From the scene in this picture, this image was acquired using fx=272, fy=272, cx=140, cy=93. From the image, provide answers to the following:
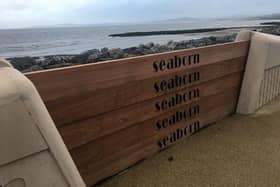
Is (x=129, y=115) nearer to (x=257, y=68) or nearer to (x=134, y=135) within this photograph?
(x=134, y=135)

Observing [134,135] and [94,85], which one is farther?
[134,135]

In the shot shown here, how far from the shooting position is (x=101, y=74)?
1.43 metres

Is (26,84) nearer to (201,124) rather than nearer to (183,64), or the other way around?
(183,64)

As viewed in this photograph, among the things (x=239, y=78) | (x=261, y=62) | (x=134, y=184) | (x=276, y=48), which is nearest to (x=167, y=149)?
(x=134, y=184)

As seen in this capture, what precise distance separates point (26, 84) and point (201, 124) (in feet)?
5.15

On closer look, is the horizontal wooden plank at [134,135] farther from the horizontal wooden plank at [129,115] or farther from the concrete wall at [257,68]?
the concrete wall at [257,68]

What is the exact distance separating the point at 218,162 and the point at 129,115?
2.02 feet

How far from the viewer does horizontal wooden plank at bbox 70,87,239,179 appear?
1429 mm

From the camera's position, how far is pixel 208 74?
2115mm

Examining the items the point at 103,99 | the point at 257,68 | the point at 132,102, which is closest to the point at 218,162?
the point at 132,102

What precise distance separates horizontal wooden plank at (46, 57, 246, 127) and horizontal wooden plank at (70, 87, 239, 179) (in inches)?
6.3

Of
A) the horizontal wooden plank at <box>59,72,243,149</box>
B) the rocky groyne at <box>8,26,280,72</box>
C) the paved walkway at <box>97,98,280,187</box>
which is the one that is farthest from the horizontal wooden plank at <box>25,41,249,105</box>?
the rocky groyne at <box>8,26,280,72</box>

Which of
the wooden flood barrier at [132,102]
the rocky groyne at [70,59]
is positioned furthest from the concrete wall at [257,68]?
the rocky groyne at [70,59]

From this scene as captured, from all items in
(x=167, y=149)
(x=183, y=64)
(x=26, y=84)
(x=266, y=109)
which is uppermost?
(x=26, y=84)
